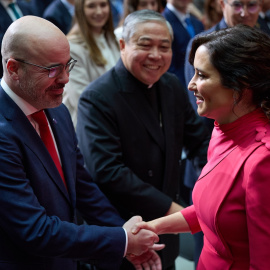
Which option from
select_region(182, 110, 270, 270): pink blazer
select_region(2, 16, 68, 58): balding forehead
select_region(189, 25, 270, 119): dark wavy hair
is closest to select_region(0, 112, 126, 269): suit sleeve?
select_region(2, 16, 68, 58): balding forehead

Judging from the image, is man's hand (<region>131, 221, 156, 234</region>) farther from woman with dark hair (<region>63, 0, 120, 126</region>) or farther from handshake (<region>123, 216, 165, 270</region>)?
woman with dark hair (<region>63, 0, 120, 126</region>)

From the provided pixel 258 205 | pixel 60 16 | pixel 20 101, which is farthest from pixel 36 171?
pixel 60 16

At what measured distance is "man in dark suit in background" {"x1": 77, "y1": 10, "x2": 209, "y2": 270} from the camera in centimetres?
228

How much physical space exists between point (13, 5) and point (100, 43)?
1.00 m

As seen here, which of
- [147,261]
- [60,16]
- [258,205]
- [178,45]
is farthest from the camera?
[60,16]

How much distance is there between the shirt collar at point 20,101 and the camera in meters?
1.77

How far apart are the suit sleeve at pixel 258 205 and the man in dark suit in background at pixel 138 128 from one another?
0.85 m

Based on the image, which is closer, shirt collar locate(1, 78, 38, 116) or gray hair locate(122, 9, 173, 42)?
shirt collar locate(1, 78, 38, 116)

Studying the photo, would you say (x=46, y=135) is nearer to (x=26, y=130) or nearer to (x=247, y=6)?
(x=26, y=130)

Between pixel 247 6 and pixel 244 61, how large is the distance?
1715mm

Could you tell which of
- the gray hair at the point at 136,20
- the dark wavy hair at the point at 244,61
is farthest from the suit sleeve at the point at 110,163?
the dark wavy hair at the point at 244,61

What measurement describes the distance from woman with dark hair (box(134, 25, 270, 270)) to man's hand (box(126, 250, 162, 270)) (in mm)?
459

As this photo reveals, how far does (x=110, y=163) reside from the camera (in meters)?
2.26

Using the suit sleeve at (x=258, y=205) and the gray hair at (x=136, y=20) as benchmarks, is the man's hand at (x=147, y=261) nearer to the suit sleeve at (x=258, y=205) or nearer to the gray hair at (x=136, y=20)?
the suit sleeve at (x=258, y=205)
